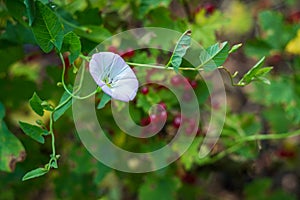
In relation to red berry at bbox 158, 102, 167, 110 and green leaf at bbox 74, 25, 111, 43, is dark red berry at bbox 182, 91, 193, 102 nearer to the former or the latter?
red berry at bbox 158, 102, 167, 110

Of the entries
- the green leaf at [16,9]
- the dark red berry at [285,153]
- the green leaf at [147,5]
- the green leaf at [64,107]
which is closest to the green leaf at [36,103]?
the green leaf at [64,107]

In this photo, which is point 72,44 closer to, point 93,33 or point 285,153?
point 93,33

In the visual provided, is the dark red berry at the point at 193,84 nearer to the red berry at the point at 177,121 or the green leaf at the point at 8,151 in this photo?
the red berry at the point at 177,121

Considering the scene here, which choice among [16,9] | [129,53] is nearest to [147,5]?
[129,53]

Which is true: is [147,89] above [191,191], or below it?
above

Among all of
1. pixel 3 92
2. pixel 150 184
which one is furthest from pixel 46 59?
pixel 150 184

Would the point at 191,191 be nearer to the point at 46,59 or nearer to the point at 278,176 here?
the point at 278,176
